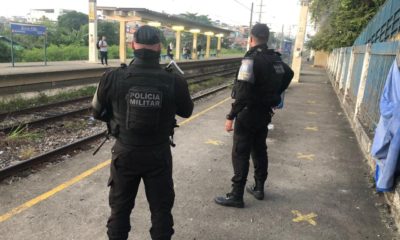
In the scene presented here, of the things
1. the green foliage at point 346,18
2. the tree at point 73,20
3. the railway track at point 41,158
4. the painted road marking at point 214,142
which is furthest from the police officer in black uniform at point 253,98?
the tree at point 73,20

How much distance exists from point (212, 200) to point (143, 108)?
82.3 inches

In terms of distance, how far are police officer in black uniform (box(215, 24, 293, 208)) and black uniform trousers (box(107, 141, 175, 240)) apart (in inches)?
53.3

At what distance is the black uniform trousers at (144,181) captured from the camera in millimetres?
2619

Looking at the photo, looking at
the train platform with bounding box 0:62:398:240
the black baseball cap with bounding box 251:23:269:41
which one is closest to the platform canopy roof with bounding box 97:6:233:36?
the train platform with bounding box 0:62:398:240

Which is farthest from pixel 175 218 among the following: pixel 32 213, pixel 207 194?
pixel 32 213

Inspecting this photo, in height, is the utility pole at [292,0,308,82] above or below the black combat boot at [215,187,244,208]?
above

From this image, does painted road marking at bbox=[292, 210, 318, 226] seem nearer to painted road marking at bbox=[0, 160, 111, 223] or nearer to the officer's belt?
the officer's belt

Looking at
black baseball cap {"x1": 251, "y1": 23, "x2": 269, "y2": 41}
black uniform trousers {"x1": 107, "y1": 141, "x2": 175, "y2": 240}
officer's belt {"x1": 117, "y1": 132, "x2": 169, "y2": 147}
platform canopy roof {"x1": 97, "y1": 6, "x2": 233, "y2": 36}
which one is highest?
platform canopy roof {"x1": 97, "y1": 6, "x2": 233, "y2": 36}

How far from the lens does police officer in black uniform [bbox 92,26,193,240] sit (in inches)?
99.2

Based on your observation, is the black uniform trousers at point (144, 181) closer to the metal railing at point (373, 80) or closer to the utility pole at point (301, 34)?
the metal railing at point (373, 80)

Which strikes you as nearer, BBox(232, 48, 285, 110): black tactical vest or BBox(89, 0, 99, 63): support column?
BBox(232, 48, 285, 110): black tactical vest

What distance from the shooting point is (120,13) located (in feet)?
79.0

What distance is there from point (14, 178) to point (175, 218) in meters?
2.32

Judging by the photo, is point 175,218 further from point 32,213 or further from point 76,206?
point 32,213
